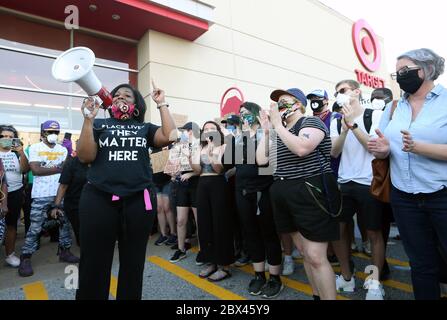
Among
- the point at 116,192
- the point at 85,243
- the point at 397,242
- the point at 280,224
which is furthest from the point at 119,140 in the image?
the point at 397,242

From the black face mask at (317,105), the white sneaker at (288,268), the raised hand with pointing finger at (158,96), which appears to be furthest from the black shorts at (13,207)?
the black face mask at (317,105)

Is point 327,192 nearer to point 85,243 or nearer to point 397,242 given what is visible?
point 85,243

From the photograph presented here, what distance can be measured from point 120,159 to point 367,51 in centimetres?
1431

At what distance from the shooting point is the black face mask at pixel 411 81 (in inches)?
82.9

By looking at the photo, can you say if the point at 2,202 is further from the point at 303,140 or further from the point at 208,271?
the point at 303,140

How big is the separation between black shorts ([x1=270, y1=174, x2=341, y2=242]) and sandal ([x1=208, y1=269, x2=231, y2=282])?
139 cm

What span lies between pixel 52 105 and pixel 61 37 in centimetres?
165

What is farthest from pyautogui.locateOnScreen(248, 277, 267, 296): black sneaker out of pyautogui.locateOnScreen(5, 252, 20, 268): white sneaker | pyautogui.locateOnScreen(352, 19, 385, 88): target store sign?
pyautogui.locateOnScreen(352, 19, 385, 88): target store sign

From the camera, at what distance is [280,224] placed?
2.46m

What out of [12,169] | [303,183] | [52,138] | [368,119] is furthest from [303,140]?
[12,169]

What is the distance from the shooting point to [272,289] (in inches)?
118

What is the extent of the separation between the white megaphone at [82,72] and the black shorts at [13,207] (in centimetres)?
286

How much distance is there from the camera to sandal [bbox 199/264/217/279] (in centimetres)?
356

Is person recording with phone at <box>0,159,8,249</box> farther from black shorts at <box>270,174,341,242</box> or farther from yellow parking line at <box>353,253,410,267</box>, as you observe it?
yellow parking line at <box>353,253,410,267</box>
